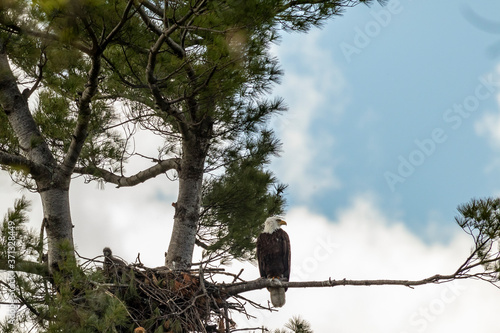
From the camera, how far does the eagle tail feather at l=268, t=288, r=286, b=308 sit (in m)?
6.10

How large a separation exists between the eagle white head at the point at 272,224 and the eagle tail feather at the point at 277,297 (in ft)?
4.08

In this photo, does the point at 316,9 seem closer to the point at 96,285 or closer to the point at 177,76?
the point at 177,76

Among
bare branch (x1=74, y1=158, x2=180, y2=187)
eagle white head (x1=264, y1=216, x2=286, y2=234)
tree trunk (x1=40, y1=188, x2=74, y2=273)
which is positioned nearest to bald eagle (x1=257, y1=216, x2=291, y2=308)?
eagle white head (x1=264, y1=216, x2=286, y2=234)

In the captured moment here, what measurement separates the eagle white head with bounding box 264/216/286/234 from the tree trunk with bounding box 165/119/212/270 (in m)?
1.09

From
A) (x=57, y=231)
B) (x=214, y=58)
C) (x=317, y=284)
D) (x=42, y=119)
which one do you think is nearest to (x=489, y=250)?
(x=317, y=284)

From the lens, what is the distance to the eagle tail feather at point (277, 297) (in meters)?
6.10

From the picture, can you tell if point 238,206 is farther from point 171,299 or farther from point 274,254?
point 171,299

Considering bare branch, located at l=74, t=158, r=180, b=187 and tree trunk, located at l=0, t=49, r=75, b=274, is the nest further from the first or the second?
bare branch, located at l=74, t=158, r=180, b=187

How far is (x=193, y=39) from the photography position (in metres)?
5.74

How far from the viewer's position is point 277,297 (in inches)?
240

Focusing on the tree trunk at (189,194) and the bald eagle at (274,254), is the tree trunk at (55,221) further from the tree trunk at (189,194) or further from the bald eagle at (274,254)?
the bald eagle at (274,254)

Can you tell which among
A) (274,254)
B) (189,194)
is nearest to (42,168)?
(189,194)

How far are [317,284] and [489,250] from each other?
4.06ft

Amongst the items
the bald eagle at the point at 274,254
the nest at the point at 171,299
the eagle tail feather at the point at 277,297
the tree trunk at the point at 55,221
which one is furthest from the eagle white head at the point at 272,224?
the tree trunk at the point at 55,221
